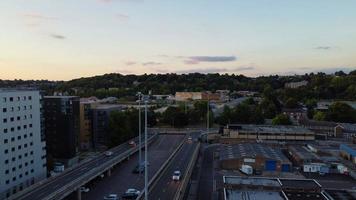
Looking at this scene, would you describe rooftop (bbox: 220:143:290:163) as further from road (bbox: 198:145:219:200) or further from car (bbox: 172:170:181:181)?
car (bbox: 172:170:181:181)

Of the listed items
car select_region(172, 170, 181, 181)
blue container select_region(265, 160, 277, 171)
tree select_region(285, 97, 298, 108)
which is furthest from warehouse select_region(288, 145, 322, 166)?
tree select_region(285, 97, 298, 108)

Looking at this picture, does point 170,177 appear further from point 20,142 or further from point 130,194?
point 20,142

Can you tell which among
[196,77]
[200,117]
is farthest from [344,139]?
[196,77]

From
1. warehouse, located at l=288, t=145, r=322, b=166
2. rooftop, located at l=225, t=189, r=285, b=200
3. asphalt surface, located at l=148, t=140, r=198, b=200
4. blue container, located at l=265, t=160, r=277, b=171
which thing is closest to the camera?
asphalt surface, located at l=148, t=140, r=198, b=200

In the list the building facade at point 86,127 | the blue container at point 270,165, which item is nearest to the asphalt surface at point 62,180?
the building facade at point 86,127

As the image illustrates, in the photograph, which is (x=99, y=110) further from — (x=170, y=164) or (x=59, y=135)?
(x=170, y=164)

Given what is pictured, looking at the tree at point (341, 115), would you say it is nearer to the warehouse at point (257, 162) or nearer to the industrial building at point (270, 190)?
the warehouse at point (257, 162)
